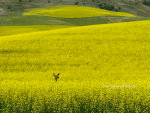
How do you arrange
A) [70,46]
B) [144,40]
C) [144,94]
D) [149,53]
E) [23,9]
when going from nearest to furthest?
[144,94], [149,53], [70,46], [144,40], [23,9]

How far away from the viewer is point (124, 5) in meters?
76.4

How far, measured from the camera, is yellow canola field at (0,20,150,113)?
27.8 feet

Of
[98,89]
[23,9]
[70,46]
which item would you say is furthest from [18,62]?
[23,9]

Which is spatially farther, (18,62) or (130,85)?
(18,62)

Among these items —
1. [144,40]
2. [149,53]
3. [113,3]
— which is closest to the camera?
[149,53]

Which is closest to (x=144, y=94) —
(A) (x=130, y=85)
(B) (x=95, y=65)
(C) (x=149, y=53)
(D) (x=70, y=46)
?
(A) (x=130, y=85)

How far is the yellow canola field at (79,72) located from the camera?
8.47 metres

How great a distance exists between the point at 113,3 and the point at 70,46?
59.5m

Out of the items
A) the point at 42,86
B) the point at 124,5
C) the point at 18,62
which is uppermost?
the point at 42,86

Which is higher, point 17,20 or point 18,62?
point 18,62

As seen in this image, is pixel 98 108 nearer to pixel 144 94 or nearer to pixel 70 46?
pixel 144 94

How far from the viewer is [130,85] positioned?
8.88 m

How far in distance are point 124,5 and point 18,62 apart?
66.1 metres

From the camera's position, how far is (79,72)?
12.1 meters
